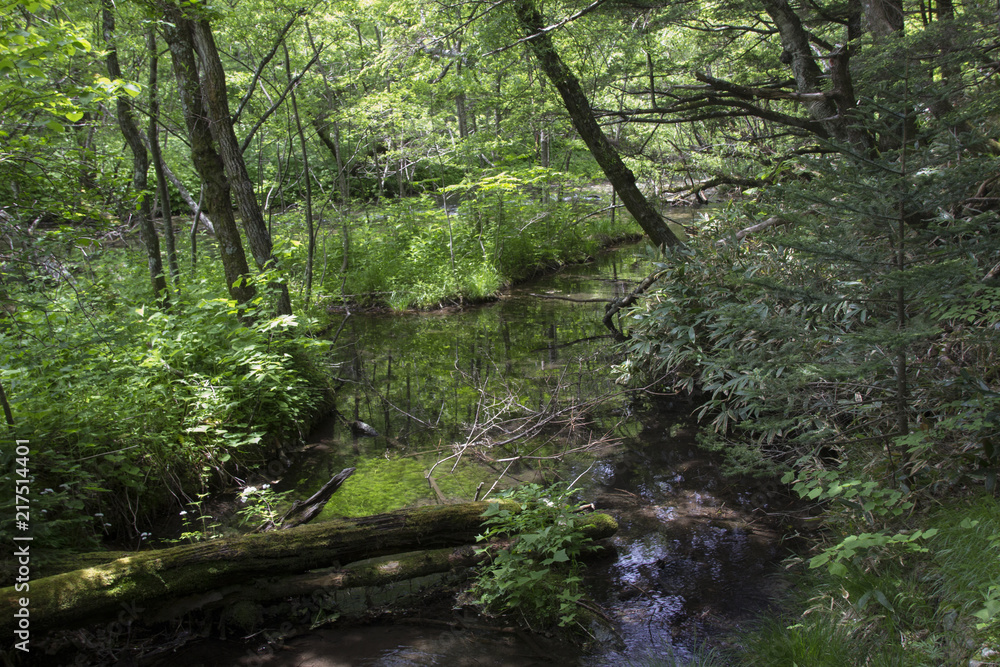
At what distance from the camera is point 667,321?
659cm

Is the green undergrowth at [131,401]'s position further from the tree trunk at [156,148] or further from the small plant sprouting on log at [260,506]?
the tree trunk at [156,148]

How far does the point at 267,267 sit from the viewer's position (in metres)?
6.35

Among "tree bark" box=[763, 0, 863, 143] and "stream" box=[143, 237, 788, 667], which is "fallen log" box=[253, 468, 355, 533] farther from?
"tree bark" box=[763, 0, 863, 143]

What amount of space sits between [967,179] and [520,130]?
7956 mm

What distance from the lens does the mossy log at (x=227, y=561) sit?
2959 millimetres

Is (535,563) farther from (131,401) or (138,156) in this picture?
(138,156)

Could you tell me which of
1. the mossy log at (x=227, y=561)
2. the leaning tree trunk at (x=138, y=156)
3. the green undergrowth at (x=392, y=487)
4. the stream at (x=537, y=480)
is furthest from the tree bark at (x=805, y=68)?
the leaning tree trunk at (x=138, y=156)

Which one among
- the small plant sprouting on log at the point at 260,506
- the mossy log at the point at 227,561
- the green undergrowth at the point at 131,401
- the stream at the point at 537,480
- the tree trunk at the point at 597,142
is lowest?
the stream at the point at 537,480

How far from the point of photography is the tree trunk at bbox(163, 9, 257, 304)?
19.6ft

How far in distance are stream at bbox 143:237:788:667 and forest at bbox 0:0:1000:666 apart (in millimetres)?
157

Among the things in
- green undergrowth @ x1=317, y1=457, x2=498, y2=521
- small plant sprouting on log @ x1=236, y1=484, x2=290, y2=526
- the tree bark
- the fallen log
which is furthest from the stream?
the tree bark

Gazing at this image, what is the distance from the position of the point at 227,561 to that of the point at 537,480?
257cm

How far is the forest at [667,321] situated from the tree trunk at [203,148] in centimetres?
3

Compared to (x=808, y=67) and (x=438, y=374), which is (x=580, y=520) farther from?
(x=808, y=67)
